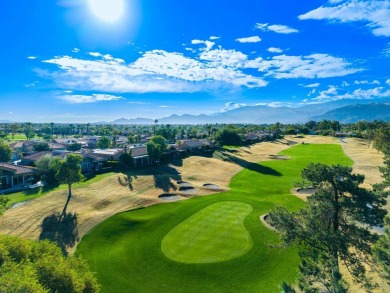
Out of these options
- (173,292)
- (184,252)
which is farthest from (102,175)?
(173,292)

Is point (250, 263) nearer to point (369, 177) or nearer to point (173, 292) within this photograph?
point (173, 292)

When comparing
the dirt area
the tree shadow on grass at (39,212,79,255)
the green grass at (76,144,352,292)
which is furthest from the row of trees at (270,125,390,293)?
the dirt area

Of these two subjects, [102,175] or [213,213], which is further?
[102,175]

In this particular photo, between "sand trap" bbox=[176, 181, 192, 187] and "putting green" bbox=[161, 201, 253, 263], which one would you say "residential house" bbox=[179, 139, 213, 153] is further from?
"putting green" bbox=[161, 201, 253, 263]

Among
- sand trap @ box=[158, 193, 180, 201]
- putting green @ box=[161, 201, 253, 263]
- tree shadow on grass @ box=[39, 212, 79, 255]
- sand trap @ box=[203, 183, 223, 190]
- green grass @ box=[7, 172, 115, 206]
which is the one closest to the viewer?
putting green @ box=[161, 201, 253, 263]

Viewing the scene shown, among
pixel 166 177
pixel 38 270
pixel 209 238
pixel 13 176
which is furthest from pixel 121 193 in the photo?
pixel 38 270

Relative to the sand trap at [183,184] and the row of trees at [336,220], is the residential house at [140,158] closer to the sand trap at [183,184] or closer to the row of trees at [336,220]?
the sand trap at [183,184]

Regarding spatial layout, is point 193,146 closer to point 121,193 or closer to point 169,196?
point 169,196
